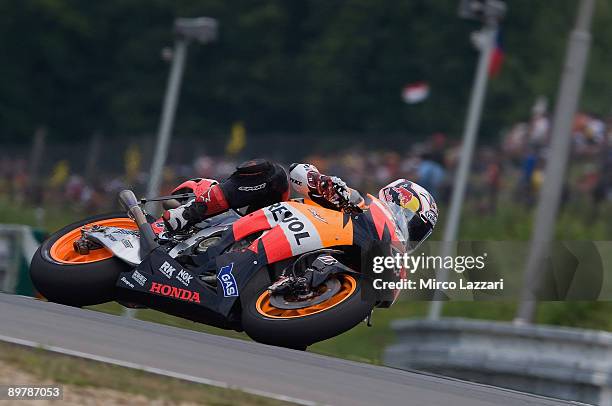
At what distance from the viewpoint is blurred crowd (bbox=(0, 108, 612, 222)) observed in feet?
67.5

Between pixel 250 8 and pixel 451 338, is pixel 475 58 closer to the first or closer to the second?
pixel 250 8

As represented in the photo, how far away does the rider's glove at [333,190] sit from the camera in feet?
30.0

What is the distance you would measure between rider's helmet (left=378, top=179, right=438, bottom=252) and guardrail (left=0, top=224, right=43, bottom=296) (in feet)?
18.8

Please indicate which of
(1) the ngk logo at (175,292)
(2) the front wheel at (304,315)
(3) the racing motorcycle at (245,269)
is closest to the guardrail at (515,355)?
(3) the racing motorcycle at (245,269)

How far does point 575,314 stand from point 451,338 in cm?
446

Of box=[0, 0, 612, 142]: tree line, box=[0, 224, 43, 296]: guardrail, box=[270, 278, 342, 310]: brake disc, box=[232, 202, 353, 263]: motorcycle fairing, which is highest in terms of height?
box=[232, 202, 353, 263]: motorcycle fairing

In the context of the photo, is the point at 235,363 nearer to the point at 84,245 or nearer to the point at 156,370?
the point at 156,370

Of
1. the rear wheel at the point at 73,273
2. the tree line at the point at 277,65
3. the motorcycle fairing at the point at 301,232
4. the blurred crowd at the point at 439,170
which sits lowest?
the tree line at the point at 277,65

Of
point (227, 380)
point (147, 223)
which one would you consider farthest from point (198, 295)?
point (227, 380)

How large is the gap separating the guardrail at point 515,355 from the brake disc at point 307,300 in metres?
2.53

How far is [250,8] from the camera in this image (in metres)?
50.6

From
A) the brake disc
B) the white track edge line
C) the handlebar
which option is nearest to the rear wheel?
the handlebar

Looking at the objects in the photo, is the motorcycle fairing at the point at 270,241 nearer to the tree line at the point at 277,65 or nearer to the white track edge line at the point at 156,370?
the white track edge line at the point at 156,370

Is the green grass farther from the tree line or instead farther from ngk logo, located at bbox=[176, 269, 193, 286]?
the tree line
